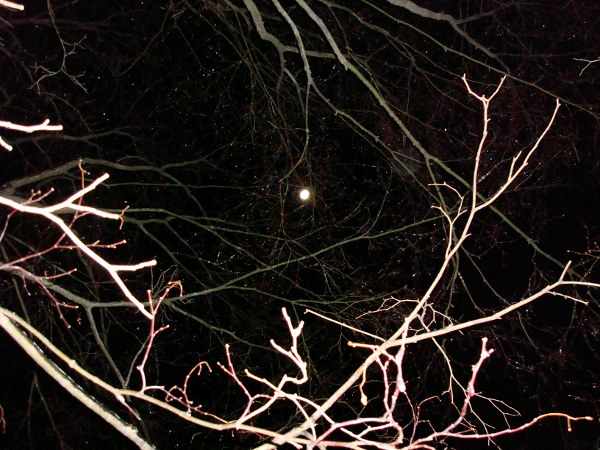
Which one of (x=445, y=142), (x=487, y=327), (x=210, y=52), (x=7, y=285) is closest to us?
(x=487, y=327)

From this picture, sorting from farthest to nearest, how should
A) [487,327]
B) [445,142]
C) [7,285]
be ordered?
[7,285] → [445,142] → [487,327]

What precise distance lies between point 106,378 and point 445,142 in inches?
223

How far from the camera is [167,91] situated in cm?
819

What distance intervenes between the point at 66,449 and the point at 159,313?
2.80 metres

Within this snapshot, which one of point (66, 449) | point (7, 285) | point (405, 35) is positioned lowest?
point (66, 449)

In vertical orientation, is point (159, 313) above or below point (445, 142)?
below

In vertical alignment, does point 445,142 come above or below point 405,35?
below

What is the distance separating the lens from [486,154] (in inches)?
249

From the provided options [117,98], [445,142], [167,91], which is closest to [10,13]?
[117,98]

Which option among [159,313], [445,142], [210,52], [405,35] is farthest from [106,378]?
[405,35]

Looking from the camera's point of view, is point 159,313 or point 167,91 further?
point 167,91

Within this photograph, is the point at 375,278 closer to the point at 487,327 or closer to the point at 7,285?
the point at 487,327

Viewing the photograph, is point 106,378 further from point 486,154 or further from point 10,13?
point 486,154

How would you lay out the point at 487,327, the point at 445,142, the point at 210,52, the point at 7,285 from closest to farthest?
1. the point at 487,327
2. the point at 445,142
3. the point at 7,285
4. the point at 210,52
